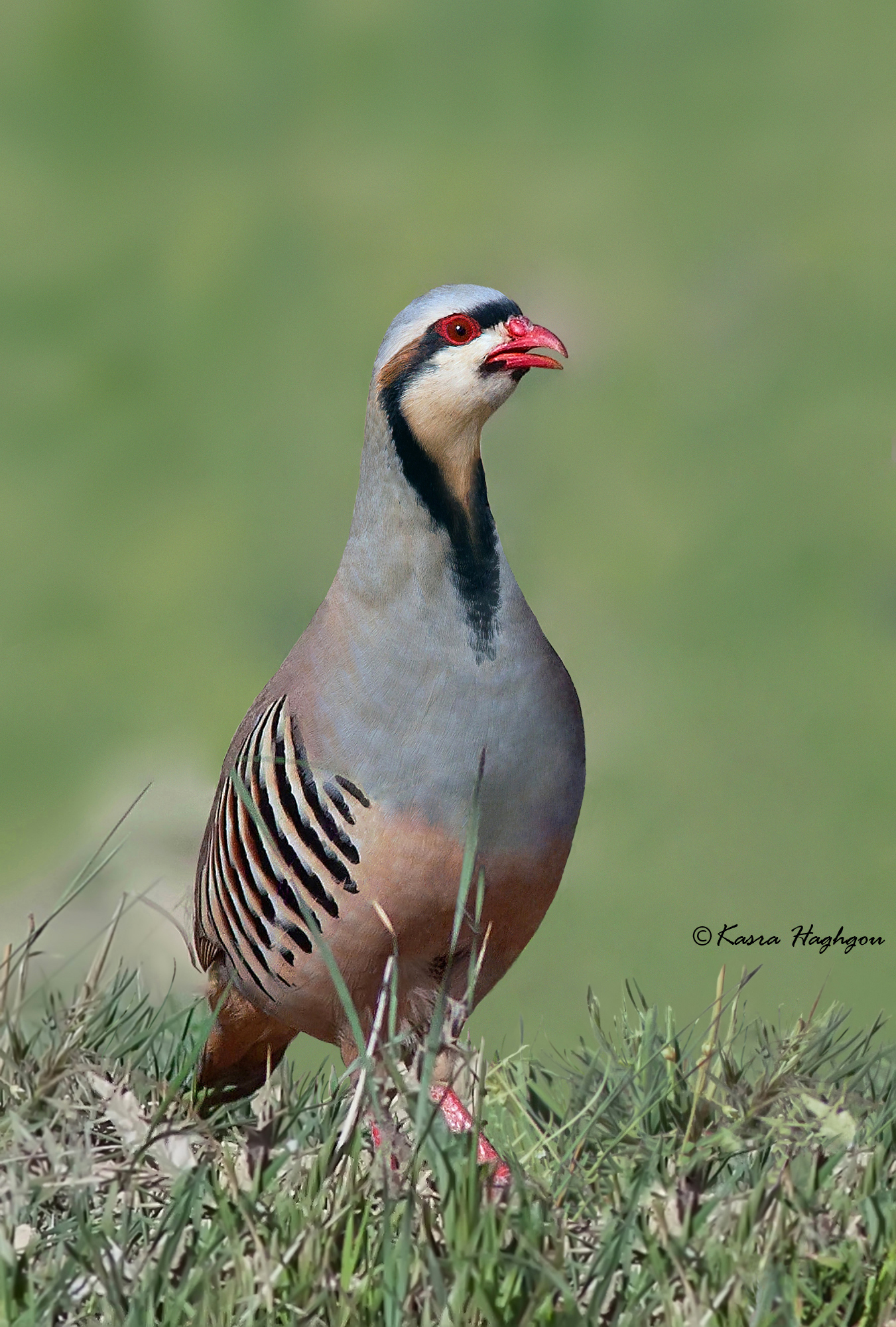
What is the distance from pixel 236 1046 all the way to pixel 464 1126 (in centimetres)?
56

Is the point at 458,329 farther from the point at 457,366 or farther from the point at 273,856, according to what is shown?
the point at 273,856

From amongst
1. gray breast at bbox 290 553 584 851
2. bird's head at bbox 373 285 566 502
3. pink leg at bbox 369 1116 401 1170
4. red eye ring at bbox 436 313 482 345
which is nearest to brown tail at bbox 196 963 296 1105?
pink leg at bbox 369 1116 401 1170

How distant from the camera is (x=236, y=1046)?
2.83 meters

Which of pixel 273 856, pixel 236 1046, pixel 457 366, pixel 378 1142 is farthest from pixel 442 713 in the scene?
pixel 236 1046

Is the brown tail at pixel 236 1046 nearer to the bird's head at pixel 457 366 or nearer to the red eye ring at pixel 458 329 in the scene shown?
the bird's head at pixel 457 366

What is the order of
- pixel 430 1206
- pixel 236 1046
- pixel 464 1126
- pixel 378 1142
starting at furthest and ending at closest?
1. pixel 236 1046
2. pixel 464 1126
3. pixel 378 1142
4. pixel 430 1206

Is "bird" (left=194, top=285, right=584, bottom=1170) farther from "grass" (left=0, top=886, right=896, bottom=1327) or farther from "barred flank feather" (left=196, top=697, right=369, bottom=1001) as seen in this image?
"grass" (left=0, top=886, right=896, bottom=1327)

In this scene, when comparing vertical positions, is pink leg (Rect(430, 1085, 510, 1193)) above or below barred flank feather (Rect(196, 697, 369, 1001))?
below

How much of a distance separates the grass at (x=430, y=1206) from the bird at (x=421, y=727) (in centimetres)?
25

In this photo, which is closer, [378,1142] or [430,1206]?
[430,1206]

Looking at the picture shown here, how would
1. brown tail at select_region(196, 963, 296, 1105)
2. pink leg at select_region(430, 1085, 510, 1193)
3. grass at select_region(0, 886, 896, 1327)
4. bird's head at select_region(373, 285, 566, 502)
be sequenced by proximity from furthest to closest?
brown tail at select_region(196, 963, 296, 1105) → bird's head at select_region(373, 285, 566, 502) → pink leg at select_region(430, 1085, 510, 1193) → grass at select_region(0, 886, 896, 1327)

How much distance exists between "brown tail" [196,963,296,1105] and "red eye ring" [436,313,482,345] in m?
1.19

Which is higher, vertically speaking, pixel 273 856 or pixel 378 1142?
pixel 273 856

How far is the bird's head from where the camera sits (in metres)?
2.35
